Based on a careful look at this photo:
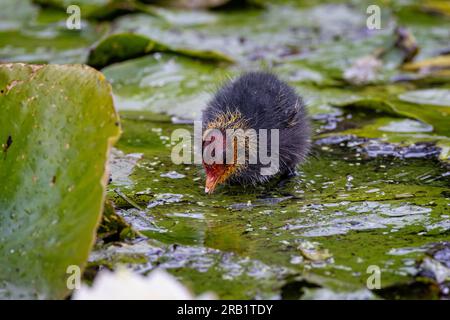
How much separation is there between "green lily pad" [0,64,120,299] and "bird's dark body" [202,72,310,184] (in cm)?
114

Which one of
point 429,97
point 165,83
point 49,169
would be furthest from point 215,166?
point 429,97

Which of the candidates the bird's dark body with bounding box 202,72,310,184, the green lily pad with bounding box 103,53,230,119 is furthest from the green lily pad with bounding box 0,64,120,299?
Answer: the green lily pad with bounding box 103,53,230,119

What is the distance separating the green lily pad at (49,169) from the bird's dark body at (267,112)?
1.14 m

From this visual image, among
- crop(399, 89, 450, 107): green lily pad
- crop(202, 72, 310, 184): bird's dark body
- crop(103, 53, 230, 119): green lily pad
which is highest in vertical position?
crop(202, 72, 310, 184): bird's dark body

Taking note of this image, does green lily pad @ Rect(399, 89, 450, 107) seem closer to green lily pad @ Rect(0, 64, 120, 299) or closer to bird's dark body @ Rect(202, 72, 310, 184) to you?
bird's dark body @ Rect(202, 72, 310, 184)

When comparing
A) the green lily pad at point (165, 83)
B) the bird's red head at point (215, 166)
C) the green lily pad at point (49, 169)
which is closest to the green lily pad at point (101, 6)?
the green lily pad at point (165, 83)

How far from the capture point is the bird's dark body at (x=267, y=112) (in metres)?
3.84

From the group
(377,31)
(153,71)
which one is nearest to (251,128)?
(153,71)

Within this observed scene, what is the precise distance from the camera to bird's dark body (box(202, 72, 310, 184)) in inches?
151

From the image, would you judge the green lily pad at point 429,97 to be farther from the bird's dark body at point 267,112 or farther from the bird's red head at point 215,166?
the bird's red head at point 215,166

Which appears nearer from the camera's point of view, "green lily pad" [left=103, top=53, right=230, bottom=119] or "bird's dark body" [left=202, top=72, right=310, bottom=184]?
"bird's dark body" [left=202, top=72, right=310, bottom=184]

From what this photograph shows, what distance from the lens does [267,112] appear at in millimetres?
3893

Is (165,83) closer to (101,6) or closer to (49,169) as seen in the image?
(101,6)

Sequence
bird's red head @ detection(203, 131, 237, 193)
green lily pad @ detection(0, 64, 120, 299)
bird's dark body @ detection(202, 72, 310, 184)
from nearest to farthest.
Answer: green lily pad @ detection(0, 64, 120, 299) → bird's red head @ detection(203, 131, 237, 193) → bird's dark body @ detection(202, 72, 310, 184)
